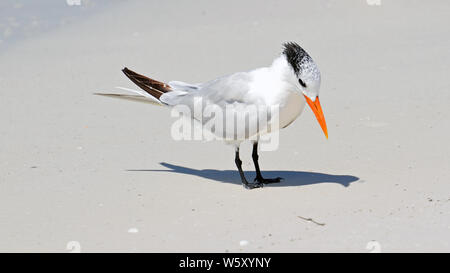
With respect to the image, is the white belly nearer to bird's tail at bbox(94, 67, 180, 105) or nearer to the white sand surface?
the white sand surface

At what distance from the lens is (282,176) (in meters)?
5.27

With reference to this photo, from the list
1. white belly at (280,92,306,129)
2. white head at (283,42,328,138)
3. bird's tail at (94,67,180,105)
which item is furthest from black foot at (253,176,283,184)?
bird's tail at (94,67,180,105)

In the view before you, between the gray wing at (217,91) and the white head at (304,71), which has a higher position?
the white head at (304,71)

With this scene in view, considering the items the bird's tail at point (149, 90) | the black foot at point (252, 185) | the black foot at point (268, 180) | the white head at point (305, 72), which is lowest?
the black foot at point (252, 185)

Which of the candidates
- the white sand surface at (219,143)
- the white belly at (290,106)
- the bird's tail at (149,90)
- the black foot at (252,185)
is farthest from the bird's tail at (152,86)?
the white belly at (290,106)

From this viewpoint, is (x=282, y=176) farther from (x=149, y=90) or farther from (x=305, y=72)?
(x=149, y=90)

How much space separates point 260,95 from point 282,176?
80 cm

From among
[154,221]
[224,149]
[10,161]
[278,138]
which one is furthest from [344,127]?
[10,161]

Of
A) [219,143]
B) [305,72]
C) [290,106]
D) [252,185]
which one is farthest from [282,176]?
[305,72]

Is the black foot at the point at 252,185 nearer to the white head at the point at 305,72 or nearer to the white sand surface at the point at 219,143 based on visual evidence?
the white sand surface at the point at 219,143

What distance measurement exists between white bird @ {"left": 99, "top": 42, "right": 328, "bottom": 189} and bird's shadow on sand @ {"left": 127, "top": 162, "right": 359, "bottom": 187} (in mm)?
120

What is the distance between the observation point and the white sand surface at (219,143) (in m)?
4.23

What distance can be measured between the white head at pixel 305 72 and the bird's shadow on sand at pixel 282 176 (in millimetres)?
623
